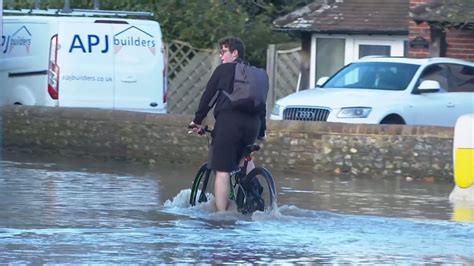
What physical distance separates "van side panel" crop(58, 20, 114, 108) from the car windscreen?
326cm

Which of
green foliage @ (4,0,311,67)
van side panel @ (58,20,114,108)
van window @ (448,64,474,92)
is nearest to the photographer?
van side panel @ (58,20,114,108)

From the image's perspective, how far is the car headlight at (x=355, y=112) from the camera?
17.8 m

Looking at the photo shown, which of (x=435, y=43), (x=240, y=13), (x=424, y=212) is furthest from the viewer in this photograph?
(x=240, y=13)

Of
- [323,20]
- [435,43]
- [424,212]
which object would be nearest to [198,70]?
[323,20]

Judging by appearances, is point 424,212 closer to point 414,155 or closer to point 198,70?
point 414,155

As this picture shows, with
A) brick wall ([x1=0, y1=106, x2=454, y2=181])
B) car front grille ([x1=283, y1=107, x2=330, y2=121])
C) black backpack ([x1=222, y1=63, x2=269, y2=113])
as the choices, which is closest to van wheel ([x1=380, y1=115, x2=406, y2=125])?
car front grille ([x1=283, y1=107, x2=330, y2=121])

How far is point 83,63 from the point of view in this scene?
19.4 metres

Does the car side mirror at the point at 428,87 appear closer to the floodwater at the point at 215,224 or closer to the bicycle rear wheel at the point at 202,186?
the floodwater at the point at 215,224

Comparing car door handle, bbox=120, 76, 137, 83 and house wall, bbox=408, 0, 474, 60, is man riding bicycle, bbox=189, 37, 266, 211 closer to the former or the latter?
car door handle, bbox=120, 76, 137, 83

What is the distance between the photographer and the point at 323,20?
25297 mm

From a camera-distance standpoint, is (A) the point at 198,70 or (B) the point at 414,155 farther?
(A) the point at 198,70

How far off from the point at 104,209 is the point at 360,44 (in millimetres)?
Answer: 13631

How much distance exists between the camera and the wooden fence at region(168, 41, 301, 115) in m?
25.9

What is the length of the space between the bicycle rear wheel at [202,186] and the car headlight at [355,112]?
5642 millimetres
